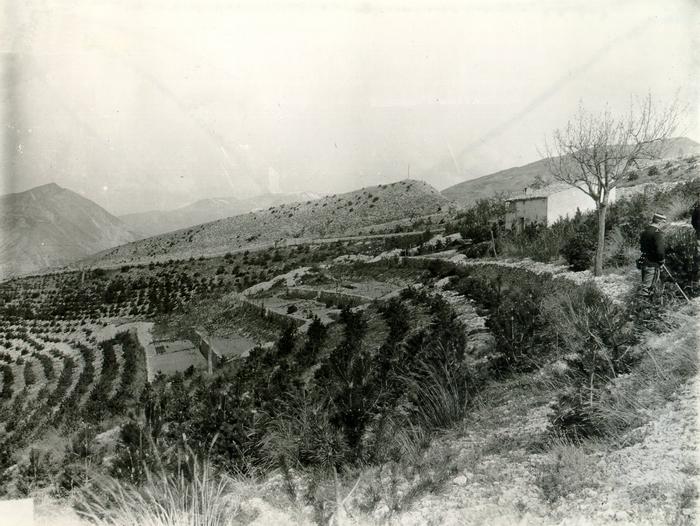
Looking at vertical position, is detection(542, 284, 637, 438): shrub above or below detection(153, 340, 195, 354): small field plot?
above

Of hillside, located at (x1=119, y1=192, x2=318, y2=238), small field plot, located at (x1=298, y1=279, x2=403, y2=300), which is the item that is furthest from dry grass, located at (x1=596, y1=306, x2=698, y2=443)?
hillside, located at (x1=119, y1=192, x2=318, y2=238)

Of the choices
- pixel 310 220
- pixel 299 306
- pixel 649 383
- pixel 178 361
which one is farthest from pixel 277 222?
pixel 649 383

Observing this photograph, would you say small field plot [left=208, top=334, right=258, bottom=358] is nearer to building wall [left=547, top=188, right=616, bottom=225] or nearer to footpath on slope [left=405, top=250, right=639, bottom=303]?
footpath on slope [left=405, top=250, right=639, bottom=303]

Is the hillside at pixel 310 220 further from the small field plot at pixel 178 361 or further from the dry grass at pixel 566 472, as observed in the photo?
the dry grass at pixel 566 472

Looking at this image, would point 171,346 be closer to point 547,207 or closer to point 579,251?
point 579,251

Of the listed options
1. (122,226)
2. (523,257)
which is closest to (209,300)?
(523,257)

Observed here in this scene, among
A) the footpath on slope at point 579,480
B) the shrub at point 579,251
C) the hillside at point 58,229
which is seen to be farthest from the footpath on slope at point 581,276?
the hillside at point 58,229
